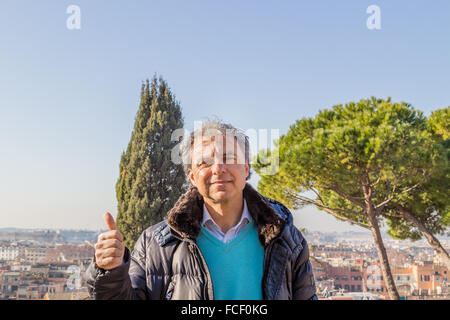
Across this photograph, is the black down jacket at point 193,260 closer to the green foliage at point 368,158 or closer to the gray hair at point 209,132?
the gray hair at point 209,132

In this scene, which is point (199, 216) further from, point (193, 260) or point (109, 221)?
point (109, 221)

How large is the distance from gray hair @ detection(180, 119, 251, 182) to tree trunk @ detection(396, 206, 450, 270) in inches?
411

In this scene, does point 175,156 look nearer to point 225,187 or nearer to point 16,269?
point 225,187

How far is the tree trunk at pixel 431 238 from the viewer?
10062mm

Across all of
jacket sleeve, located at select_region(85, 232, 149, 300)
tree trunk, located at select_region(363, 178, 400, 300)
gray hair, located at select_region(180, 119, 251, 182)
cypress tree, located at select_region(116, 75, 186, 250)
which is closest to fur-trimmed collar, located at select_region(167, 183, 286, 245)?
gray hair, located at select_region(180, 119, 251, 182)

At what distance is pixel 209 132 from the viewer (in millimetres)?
1249

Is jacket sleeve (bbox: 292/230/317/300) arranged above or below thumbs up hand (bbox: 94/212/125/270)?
below

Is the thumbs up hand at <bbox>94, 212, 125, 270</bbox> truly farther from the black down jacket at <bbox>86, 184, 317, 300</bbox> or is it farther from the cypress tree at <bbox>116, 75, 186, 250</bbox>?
the cypress tree at <bbox>116, 75, 186, 250</bbox>

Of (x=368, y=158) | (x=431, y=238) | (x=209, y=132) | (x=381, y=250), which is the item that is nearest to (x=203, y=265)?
(x=209, y=132)

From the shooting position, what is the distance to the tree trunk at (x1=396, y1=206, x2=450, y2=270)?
33.0ft

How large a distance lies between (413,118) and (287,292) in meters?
9.43

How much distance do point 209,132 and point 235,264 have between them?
42 cm

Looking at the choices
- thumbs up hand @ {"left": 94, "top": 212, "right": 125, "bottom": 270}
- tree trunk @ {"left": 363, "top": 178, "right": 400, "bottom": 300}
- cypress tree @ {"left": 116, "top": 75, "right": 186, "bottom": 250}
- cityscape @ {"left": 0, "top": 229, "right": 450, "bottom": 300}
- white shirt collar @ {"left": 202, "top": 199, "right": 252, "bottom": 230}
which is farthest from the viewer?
cypress tree @ {"left": 116, "top": 75, "right": 186, "bottom": 250}
